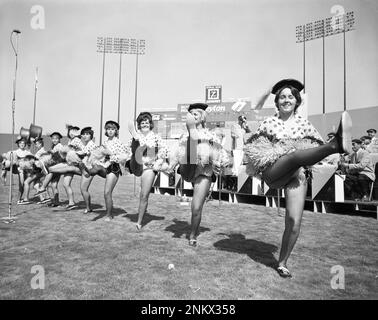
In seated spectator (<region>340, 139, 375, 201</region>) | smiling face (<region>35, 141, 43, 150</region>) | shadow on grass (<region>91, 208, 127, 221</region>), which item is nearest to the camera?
shadow on grass (<region>91, 208, 127, 221</region>)

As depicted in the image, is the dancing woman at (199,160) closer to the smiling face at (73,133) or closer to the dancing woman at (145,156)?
the dancing woman at (145,156)

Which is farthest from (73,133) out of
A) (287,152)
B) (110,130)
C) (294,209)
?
(294,209)

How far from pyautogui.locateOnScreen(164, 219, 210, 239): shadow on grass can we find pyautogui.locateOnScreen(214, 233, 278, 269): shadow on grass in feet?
2.36

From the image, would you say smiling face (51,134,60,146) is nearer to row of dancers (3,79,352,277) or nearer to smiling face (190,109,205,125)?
row of dancers (3,79,352,277)

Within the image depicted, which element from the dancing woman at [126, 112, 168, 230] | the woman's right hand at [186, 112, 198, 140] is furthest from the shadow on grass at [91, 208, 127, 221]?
the woman's right hand at [186, 112, 198, 140]

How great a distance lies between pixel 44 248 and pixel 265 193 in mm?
6274

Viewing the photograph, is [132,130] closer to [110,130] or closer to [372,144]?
[110,130]

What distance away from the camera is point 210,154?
409cm

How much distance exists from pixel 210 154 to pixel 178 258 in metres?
1.54

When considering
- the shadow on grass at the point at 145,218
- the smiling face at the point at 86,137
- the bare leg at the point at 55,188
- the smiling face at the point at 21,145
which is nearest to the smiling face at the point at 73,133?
the smiling face at the point at 86,137

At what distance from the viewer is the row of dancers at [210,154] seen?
284 cm

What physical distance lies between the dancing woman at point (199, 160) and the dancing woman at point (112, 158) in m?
2.00

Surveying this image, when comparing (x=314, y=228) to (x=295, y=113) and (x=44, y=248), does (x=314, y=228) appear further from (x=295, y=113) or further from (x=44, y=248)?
(x=44, y=248)

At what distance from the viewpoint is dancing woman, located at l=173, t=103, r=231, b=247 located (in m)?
4.06
